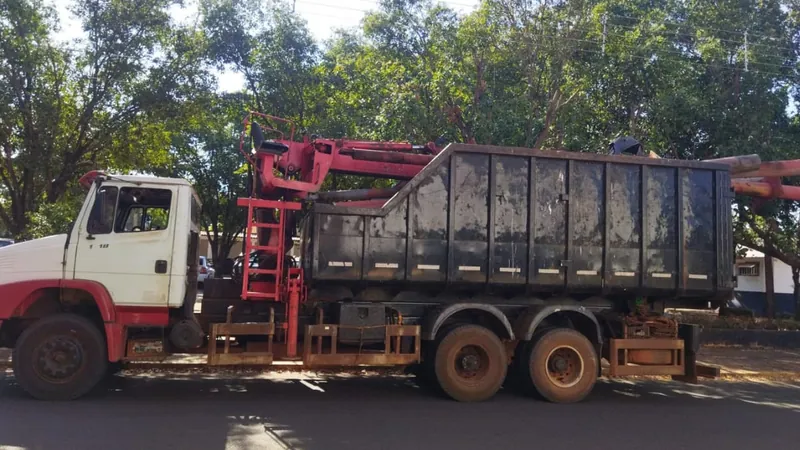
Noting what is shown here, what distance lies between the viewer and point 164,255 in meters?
7.79

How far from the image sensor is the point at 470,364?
27.6 feet

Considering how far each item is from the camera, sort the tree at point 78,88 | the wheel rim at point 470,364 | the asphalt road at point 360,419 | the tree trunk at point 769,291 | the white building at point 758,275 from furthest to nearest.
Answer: the white building at point 758,275
the tree trunk at point 769,291
the tree at point 78,88
the wheel rim at point 470,364
the asphalt road at point 360,419

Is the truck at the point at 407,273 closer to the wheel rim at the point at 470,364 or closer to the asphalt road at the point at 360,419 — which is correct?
the wheel rim at the point at 470,364

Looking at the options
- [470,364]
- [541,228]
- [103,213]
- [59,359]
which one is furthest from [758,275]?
[59,359]

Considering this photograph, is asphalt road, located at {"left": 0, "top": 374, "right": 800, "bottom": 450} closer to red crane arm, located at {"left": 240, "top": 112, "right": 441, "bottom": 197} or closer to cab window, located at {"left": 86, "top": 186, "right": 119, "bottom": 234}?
cab window, located at {"left": 86, "top": 186, "right": 119, "bottom": 234}

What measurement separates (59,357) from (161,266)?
1505 millimetres

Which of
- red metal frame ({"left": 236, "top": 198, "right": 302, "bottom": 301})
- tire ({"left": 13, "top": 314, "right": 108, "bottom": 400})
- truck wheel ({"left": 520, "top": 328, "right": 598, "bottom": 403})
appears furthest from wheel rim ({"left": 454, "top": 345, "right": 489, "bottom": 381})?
tire ({"left": 13, "top": 314, "right": 108, "bottom": 400})

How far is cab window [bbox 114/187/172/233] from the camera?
25.5ft

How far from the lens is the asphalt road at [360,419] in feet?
20.2

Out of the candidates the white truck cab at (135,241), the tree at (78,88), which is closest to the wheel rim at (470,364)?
the white truck cab at (135,241)

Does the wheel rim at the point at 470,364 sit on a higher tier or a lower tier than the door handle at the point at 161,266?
lower

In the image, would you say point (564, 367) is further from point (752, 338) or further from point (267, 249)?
point (752, 338)

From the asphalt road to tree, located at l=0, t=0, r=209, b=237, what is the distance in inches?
260

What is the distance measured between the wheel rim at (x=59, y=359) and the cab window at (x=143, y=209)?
1.43m
